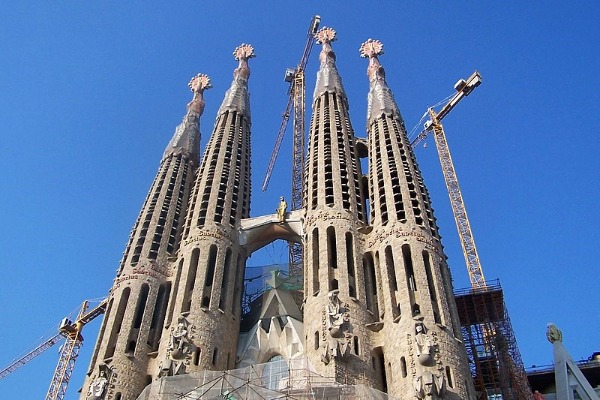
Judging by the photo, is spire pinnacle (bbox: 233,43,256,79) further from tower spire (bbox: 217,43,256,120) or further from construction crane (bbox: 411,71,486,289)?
construction crane (bbox: 411,71,486,289)

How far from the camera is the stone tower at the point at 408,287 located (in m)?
29.4

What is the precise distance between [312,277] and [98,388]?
11.6 metres

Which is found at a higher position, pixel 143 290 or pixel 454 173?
pixel 454 173

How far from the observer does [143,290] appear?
37781 millimetres

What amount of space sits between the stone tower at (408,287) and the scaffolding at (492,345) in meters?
6.85

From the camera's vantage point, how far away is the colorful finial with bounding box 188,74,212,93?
57.3 m

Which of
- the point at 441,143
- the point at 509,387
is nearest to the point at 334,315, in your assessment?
the point at 509,387

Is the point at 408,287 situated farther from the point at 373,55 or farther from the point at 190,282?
the point at 373,55

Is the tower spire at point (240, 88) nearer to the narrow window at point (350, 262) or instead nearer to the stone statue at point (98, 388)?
the narrow window at point (350, 262)

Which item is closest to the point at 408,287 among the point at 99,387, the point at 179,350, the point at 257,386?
the point at 257,386

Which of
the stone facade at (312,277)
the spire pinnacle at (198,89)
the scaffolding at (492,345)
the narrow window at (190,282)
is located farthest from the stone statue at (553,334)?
the spire pinnacle at (198,89)

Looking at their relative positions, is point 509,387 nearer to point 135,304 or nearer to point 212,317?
point 212,317

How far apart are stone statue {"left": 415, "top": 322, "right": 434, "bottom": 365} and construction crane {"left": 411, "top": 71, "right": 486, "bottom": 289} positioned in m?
16.3

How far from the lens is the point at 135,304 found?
3659cm
